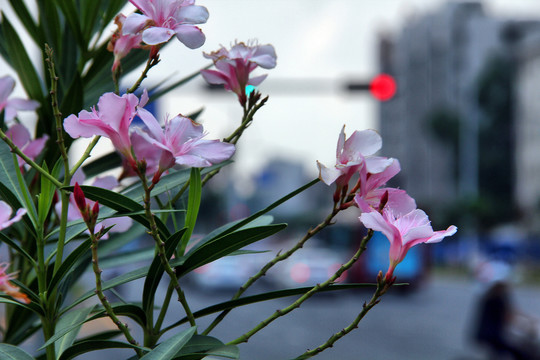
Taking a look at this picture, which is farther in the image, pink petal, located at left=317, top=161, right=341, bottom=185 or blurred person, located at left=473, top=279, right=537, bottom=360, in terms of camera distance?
blurred person, located at left=473, top=279, right=537, bottom=360

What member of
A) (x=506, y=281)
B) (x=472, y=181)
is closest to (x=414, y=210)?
(x=506, y=281)

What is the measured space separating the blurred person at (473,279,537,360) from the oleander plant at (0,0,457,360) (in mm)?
8005

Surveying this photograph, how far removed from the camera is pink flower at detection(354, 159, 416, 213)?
88cm

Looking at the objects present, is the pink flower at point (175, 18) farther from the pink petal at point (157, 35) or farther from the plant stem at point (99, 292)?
the plant stem at point (99, 292)

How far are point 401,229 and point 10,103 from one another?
634mm

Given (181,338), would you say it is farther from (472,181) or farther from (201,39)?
(472,181)

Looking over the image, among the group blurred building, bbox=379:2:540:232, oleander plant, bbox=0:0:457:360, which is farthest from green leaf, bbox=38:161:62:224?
blurred building, bbox=379:2:540:232

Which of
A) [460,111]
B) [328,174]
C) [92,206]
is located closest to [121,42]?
[92,206]

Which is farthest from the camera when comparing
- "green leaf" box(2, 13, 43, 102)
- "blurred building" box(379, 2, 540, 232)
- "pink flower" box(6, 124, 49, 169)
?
"blurred building" box(379, 2, 540, 232)

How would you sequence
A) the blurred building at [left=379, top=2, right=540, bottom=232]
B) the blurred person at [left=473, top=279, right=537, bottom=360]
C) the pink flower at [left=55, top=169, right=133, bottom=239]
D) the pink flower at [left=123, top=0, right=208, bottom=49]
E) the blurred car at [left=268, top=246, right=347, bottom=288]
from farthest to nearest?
1. the blurred building at [left=379, top=2, right=540, bottom=232]
2. the blurred car at [left=268, top=246, right=347, bottom=288]
3. the blurred person at [left=473, top=279, right=537, bottom=360]
4. the pink flower at [left=55, top=169, right=133, bottom=239]
5. the pink flower at [left=123, top=0, right=208, bottom=49]

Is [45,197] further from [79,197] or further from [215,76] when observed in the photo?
[215,76]

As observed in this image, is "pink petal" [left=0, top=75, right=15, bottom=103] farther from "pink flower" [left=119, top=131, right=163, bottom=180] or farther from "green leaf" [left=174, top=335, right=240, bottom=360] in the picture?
"green leaf" [left=174, top=335, right=240, bottom=360]

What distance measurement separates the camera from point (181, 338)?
2.69 ft

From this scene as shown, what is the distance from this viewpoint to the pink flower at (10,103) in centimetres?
113
